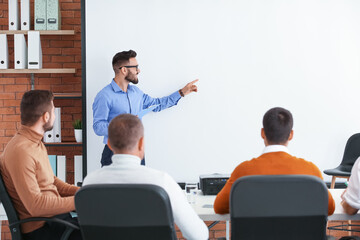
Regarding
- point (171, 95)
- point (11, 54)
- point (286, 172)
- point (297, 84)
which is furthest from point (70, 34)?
point (286, 172)

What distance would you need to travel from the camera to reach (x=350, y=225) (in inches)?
173

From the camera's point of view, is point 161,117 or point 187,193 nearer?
point 187,193

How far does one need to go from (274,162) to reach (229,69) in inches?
93.5

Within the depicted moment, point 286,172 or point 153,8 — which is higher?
point 153,8

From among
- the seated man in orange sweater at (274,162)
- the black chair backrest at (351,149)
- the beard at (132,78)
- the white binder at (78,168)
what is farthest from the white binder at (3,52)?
the black chair backrest at (351,149)

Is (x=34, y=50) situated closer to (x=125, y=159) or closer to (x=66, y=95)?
(x=66, y=95)

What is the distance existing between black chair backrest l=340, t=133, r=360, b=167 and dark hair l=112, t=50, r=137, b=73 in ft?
7.09

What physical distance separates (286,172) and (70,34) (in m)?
3.17

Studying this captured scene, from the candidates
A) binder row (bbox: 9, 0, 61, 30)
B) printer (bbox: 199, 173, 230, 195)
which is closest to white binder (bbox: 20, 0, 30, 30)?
binder row (bbox: 9, 0, 61, 30)

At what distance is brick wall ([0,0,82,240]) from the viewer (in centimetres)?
473

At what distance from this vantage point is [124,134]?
1.90m

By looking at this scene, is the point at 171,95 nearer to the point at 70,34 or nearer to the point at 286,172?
the point at 70,34

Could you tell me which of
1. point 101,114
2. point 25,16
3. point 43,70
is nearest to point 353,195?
point 101,114

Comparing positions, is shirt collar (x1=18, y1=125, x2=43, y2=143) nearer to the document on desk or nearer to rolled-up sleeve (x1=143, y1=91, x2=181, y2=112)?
the document on desk
